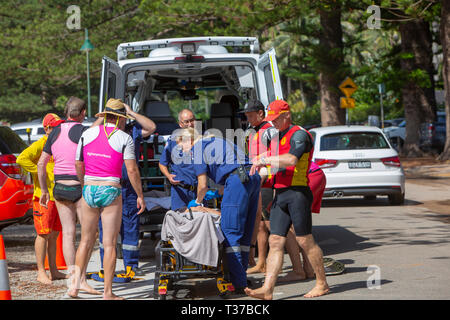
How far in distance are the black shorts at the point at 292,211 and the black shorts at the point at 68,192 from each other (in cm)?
205

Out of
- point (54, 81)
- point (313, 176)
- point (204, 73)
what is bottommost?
point (313, 176)

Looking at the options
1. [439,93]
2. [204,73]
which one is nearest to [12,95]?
[439,93]

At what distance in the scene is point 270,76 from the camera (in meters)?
9.32

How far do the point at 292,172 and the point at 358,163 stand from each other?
7790 millimetres

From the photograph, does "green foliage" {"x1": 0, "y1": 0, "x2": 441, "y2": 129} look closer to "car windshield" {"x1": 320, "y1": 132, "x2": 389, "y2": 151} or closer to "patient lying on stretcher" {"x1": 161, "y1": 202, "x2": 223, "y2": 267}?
"car windshield" {"x1": 320, "y1": 132, "x2": 389, "y2": 151}

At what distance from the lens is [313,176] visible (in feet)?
28.0

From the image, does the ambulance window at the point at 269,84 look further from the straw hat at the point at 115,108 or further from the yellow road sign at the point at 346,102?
the yellow road sign at the point at 346,102

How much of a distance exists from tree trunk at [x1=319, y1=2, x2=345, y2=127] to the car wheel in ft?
44.4

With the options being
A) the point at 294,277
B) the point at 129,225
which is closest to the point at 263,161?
the point at 294,277

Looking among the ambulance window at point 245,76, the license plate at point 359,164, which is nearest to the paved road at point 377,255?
the license plate at point 359,164

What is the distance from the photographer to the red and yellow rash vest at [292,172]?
22.4 ft
